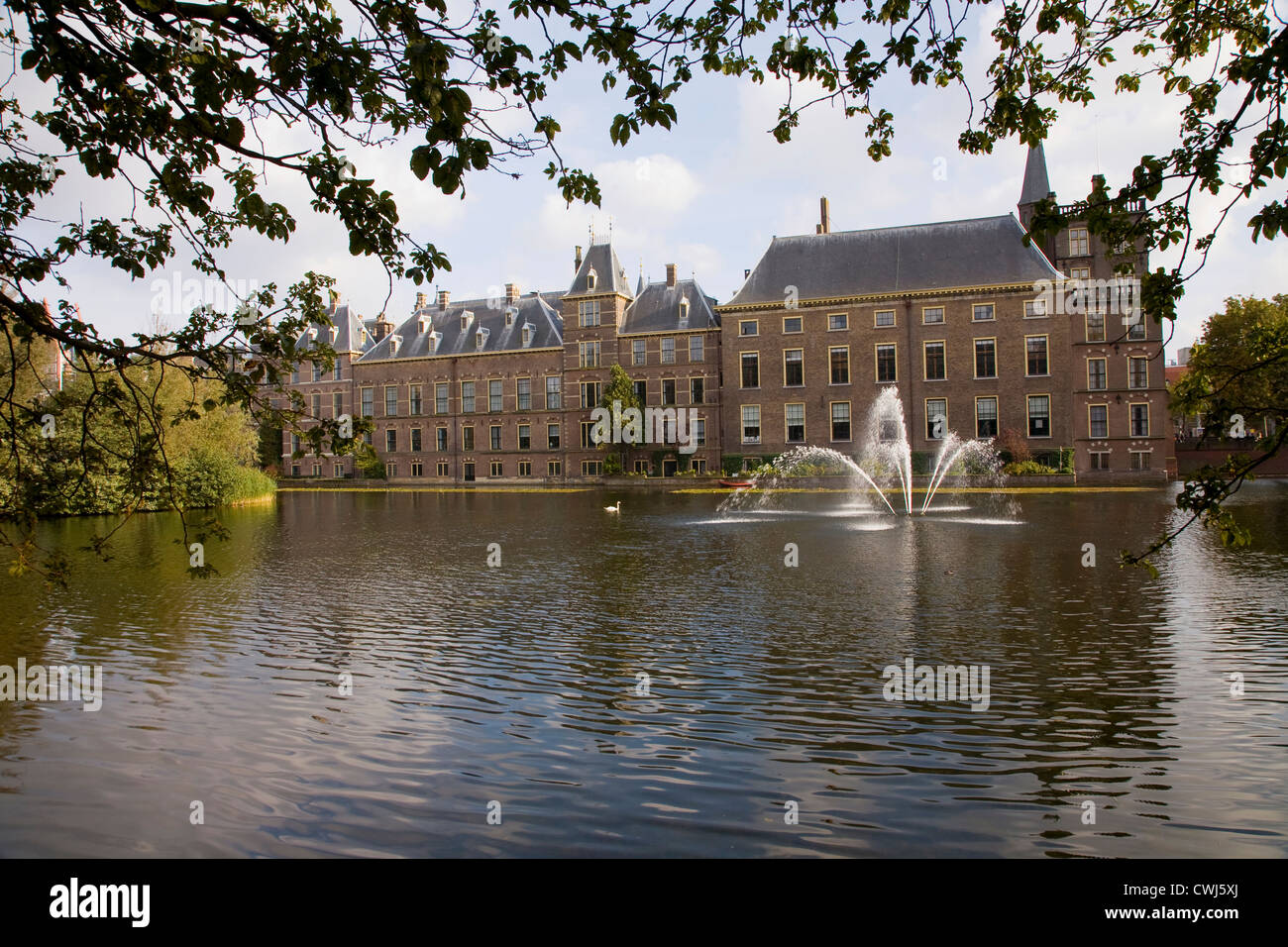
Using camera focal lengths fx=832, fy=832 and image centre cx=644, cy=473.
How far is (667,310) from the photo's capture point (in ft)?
177

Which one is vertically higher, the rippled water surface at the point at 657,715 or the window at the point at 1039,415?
the window at the point at 1039,415

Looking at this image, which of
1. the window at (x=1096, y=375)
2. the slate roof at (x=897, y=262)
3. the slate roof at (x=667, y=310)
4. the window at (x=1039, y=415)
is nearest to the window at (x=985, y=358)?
the window at (x=1039, y=415)

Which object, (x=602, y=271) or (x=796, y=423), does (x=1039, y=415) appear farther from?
(x=602, y=271)

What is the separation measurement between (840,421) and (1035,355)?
35.6 feet

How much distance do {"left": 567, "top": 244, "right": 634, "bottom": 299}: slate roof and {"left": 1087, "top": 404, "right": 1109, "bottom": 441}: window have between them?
28.7 meters

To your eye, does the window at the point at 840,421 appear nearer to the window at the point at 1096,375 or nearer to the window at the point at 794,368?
the window at the point at 794,368

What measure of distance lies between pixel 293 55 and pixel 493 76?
1049 millimetres

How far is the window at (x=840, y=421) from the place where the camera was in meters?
48.4

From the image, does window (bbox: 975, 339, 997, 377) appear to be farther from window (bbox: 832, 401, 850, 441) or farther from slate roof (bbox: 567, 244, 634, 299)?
slate roof (bbox: 567, 244, 634, 299)

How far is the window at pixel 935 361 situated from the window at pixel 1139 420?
31.5 feet

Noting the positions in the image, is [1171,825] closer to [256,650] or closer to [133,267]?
[133,267]

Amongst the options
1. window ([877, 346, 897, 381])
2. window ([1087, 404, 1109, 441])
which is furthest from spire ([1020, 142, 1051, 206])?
window ([1087, 404, 1109, 441])

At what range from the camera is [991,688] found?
24.1 feet
